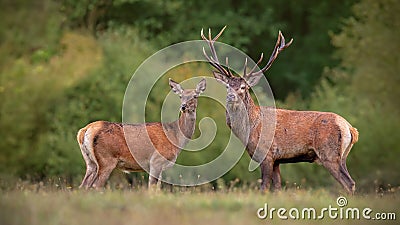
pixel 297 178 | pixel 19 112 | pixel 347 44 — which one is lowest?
pixel 297 178

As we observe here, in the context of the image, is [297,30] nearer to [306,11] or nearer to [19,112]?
[306,11]

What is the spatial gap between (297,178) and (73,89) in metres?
6.92

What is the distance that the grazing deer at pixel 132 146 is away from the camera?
13719mm

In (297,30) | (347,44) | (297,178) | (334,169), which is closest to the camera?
(334,169)

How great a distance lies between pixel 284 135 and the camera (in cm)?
1342

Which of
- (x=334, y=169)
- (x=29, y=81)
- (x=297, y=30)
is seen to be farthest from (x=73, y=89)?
(x=334, y=169)

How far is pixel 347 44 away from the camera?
90.3 feet

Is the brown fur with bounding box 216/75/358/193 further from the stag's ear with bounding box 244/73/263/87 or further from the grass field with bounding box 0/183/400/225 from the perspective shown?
the grass field with bounding box 0/183/400/225

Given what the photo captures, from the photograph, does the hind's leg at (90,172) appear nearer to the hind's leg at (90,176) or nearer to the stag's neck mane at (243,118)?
the hind's leg at (90,176)

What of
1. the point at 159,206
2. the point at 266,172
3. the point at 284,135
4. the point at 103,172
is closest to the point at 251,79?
the point at 284,135

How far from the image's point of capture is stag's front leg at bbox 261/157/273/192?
1320 centimetres

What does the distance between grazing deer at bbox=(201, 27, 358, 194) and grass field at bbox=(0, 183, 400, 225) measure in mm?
1183

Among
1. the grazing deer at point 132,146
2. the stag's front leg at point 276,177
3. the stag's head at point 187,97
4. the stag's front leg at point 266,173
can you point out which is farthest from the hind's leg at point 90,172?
the stag's front leg at point 276,177

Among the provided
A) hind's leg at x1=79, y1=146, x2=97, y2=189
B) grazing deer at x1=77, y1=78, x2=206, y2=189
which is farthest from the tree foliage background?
hind's leg at x1=79, y1=146, x2=97, y2=189
